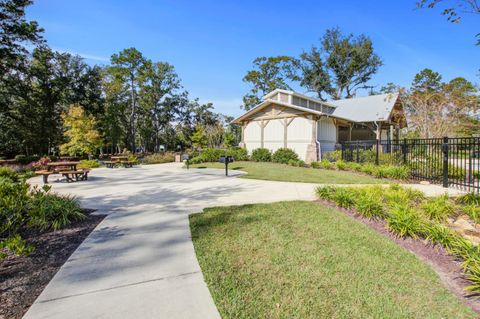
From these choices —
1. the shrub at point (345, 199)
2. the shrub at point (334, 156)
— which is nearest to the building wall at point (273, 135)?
the shrub at point (334, 156)

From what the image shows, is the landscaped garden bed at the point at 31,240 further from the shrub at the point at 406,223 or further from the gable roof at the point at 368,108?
the gable roof at the point at 368,108

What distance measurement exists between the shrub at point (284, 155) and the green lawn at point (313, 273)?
13524 mm

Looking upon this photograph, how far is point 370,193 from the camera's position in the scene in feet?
18.4

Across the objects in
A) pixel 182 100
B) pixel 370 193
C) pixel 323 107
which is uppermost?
pixel 182 100

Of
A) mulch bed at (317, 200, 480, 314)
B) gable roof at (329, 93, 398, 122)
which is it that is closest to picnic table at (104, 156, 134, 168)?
mulch bed at (317, 200, 480, 314)

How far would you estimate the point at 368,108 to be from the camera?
2214 centimetres

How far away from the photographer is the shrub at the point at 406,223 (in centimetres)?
390

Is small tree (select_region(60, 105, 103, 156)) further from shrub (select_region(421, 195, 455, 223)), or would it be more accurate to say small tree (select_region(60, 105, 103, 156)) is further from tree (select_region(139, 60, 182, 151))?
shrub (select_region(421, 195, 455, 223))

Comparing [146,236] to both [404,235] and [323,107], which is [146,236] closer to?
[404,235]

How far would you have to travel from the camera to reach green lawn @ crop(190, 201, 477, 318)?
229cm

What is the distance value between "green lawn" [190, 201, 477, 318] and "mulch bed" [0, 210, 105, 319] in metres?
1.78

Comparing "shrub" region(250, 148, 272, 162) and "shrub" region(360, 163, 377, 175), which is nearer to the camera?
"shrub" region(360, 163, 377, 175)

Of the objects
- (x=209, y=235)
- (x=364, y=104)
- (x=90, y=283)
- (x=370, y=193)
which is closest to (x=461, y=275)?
(x=370, y=193)

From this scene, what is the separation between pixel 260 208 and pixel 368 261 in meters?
2.70
